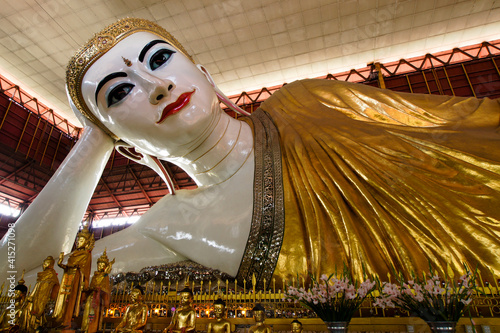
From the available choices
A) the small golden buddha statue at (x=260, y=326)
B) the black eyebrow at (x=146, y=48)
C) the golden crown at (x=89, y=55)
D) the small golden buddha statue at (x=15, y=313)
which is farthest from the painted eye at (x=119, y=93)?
the small golden buddha statue at (x=260, y=326)

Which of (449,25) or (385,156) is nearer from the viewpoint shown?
(385,156)

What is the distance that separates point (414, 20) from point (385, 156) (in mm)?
5187

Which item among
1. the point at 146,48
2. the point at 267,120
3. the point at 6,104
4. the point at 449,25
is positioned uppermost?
the point at 449,25

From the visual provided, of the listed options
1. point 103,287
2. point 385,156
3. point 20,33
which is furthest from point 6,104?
point 385,156

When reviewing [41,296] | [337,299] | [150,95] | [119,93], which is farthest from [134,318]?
[119,93]

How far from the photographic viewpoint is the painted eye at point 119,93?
6.29ft

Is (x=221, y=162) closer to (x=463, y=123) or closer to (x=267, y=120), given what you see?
(x=267, y=120)

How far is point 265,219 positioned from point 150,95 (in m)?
1.03

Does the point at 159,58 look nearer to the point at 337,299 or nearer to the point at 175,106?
the point at 175,106

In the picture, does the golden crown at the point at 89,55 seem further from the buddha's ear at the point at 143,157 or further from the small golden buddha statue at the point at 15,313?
the small golden buddha statue at the point at 15,313

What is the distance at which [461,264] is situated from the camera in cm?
135

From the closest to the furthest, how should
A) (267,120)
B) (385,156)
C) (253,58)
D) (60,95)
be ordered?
(385,156), (267,120), (253,58), (60,95)

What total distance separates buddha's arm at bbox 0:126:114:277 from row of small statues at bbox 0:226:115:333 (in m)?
0.48

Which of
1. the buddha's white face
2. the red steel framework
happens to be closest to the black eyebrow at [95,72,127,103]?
the buddha's white face
